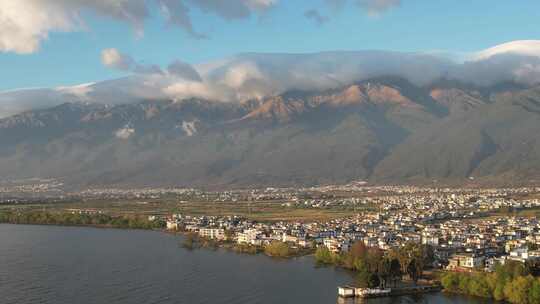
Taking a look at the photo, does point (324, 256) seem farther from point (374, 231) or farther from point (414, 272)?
point (374, 231)

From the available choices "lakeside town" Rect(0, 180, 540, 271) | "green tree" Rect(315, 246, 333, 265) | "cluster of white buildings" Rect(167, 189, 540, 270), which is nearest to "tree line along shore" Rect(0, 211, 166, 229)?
"lakeside town" Rect(0, 180, 540, 271)

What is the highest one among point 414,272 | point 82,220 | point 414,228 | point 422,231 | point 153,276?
point 82,220

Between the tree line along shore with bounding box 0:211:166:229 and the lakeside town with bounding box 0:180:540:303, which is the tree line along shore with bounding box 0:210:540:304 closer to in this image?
the lakeside town with bounding box 0:180:540:303

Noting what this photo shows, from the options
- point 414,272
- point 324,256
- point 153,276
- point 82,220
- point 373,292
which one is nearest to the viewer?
point 373,292

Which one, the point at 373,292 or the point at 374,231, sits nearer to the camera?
the point at 373,292

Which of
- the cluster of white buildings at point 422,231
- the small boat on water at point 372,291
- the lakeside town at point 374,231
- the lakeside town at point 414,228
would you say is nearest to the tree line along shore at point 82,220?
the lakeside town at point 374,231

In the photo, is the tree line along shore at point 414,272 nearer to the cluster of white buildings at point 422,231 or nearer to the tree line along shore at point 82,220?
the cluster of white buildings at point 422,231

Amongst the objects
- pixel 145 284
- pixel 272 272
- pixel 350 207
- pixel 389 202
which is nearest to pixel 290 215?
pixel 350 207

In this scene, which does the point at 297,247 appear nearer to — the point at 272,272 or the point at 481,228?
the point at 272,272

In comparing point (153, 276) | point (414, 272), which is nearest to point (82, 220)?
point (153, 276)
